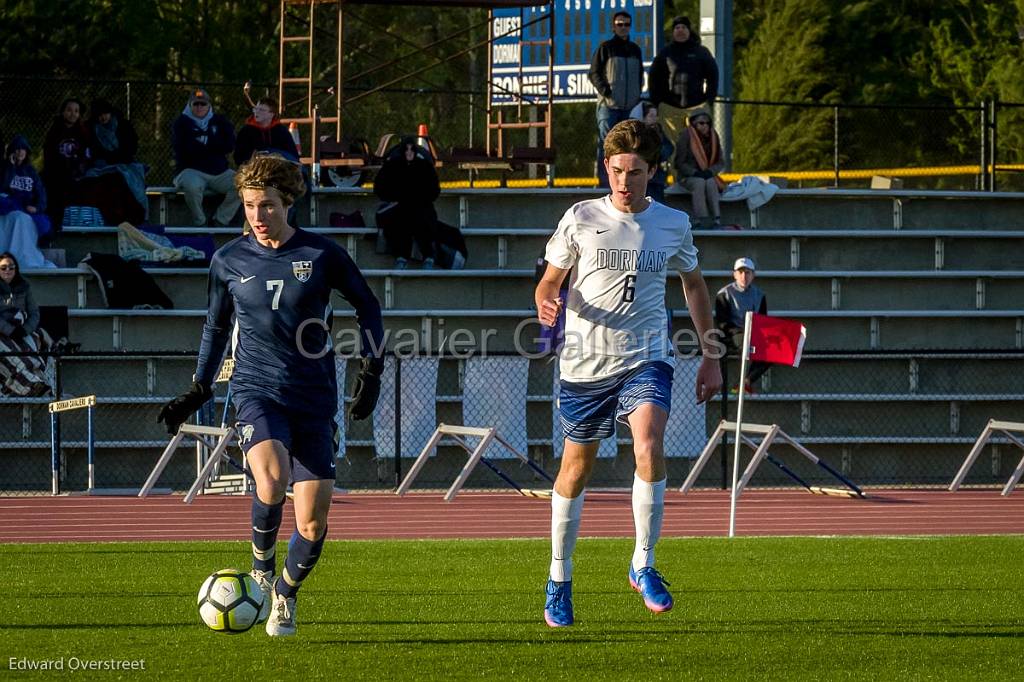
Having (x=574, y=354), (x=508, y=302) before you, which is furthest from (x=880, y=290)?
(x=574, y=354)

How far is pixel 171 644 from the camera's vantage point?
7336 mm

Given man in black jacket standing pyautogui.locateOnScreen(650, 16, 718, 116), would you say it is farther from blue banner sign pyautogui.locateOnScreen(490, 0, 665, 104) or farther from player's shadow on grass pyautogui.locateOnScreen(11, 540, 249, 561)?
player's shadow on grass pyautogui.locateOnScreen(11, 540, 249, 561)

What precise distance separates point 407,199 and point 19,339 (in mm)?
4861

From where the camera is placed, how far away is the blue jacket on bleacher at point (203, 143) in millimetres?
20688

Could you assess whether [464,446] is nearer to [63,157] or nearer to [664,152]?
[664,152]

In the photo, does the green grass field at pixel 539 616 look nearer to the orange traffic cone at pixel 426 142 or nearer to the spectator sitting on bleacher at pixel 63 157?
the spectator sitting on bleacher at pixel 63 157

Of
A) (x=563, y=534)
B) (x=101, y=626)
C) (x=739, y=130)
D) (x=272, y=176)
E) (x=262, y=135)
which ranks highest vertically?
(x=739, y=130)

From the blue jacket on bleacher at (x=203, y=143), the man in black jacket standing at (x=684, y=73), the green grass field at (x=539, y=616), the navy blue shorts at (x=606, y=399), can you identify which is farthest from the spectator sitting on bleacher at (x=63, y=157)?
the navy blue shorts at (x=606, y=399)

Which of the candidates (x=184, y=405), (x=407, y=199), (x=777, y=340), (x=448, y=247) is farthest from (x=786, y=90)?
(x=184, y=405)

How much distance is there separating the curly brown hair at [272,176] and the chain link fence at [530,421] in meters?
9.60

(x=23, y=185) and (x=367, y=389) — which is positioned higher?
(x=23, y=185)

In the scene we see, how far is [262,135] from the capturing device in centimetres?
2044

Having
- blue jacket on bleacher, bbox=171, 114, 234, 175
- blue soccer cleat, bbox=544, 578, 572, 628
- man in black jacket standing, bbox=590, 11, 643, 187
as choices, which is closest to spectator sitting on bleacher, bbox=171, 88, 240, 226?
blue jacket on bleacher, bbox=171, 114, 234, 175

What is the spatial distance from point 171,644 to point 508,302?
13.7 metres
